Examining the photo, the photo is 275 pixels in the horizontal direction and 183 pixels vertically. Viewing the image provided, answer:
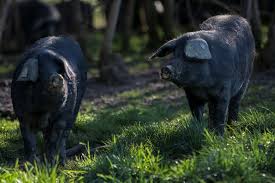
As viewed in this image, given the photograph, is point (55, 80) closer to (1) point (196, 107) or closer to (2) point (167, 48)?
(2) point (167, 48)

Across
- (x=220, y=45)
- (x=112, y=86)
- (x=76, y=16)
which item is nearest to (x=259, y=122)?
(x=220, y=45)

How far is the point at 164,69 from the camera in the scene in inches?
241

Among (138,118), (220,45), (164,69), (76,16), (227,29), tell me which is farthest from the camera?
(76,16)

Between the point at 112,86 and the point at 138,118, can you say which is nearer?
the point at 138,118

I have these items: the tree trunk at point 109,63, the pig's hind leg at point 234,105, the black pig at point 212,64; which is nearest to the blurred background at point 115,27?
the tree trunk at point 109,63

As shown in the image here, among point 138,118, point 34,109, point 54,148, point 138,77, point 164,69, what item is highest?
point 164,69

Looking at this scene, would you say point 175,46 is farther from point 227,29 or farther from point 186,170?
point 186,170

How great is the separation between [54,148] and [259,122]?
226cm

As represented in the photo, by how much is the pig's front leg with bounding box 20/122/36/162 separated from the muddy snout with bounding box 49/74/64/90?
0.69m

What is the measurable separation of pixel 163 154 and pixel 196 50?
3.56 ft

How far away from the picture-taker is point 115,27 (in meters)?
12.0

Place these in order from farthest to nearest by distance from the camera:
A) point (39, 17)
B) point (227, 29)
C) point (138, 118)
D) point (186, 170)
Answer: point (39, 17), point (138, 118), point (227, 29), point (186, 170)

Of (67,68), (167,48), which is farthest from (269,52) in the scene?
(67,68)

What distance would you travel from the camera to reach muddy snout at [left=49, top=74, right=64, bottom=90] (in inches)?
237
